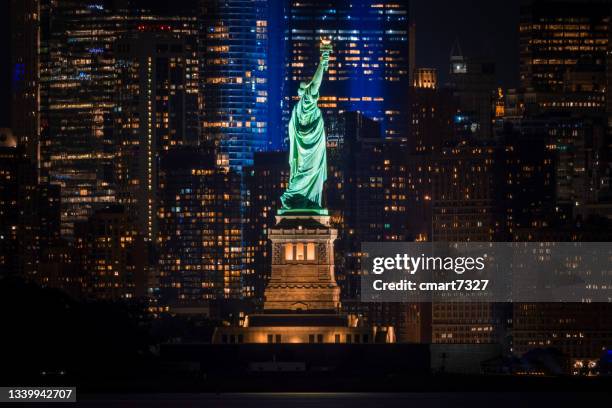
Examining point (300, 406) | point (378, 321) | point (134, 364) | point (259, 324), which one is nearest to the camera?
point (300, 406)

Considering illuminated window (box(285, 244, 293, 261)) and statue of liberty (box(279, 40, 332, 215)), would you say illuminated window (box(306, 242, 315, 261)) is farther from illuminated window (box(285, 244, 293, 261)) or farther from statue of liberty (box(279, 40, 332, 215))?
statue of liberty (box(279, 40, 332, 215))

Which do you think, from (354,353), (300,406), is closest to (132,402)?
(300,406)

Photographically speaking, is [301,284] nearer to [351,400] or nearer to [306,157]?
[306,157]

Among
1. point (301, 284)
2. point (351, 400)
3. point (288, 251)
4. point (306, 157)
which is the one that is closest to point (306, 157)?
point (306, 157)

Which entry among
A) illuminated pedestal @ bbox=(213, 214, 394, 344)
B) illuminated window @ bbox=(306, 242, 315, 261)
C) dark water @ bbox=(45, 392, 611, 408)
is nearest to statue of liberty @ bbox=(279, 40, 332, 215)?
illuminated pedestal @ bbox=(213, 214, 394, 344)

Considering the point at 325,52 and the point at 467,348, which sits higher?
the point at 325,52

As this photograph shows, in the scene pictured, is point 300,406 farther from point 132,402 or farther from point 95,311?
point 95,311

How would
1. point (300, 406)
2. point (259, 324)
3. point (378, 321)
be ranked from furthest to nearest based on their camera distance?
point (378, 321) < point (259, 324) < point (300, 406)
